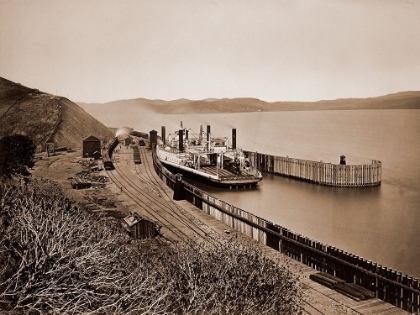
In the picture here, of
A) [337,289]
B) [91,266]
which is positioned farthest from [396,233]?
[91,266]

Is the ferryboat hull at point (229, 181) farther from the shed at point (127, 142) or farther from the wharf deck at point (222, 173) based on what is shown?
the shed at point (127, 142)

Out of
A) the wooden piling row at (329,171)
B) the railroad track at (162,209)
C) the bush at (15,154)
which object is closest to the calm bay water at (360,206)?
the wooden piling row at (329,171)

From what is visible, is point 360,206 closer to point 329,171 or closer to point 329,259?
point 329,171

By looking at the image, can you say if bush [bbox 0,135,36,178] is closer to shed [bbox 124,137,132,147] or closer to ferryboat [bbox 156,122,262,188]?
ferryboat [bbox 156,122,262,188]

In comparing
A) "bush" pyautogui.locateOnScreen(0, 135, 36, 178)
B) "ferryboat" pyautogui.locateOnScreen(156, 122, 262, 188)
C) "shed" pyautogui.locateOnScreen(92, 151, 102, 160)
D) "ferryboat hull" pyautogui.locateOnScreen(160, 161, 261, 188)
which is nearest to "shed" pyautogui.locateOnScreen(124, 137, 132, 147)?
"ferryboat" pyautogui.locateOnScreen(156, 122, 262, 188)

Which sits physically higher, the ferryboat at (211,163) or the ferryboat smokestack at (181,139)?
the ferryboat smokestack at (181,139)

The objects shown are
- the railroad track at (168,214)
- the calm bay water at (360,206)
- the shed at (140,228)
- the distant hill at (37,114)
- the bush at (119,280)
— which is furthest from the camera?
the calm bay water at (360,206)
